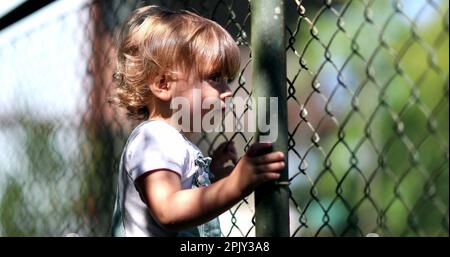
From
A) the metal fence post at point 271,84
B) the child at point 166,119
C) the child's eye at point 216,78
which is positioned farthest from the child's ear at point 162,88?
the metal fence post at point 271,84

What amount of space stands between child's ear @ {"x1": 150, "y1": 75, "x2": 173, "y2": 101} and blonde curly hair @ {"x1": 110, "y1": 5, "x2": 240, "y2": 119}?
0.04 feet

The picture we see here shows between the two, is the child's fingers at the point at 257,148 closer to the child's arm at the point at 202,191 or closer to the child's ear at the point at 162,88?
the child's arm at the point at 202,191

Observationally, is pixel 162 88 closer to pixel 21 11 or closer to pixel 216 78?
pixel 216 78

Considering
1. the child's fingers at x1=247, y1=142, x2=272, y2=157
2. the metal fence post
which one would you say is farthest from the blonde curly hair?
the child's fingers at x1=247, y1=142, x2=272, y2=157

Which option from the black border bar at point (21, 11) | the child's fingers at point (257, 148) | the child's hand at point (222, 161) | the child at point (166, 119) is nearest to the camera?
the child's fingers at point (257, 148)

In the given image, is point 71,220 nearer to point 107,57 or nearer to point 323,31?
point 107,57

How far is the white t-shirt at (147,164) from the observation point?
201cm

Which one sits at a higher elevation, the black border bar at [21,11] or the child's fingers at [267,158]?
the black border bar at [21,11]

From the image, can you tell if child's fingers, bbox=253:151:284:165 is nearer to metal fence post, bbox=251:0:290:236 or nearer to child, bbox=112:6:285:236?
metal fence post, bbox=251:0:290:236

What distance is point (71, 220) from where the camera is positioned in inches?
183
